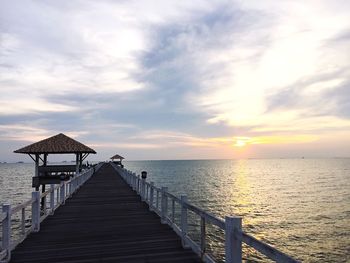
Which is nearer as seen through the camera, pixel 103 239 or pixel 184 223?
pixel 184 223

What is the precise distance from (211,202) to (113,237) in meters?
37.0

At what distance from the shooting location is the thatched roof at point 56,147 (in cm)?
2852

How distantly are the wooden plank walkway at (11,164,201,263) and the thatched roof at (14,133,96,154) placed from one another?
53.6 ft

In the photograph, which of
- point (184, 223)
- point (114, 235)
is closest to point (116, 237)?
point (114, 235)

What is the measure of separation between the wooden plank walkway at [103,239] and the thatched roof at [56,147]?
1633 cm

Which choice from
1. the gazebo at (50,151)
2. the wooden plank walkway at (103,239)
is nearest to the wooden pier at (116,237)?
the wooden plank walkway at (103,239)

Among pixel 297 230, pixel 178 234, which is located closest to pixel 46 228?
pixel 178 234

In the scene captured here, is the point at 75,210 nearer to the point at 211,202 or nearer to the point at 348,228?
the point at 348,228

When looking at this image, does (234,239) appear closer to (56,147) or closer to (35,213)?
(35,213)

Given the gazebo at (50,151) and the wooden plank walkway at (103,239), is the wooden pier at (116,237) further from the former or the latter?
the gazebo at (50,151)

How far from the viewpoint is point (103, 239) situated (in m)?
8.86

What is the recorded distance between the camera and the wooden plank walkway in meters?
7.28

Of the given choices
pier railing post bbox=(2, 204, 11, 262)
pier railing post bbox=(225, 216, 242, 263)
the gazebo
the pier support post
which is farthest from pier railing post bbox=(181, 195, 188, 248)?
the gazebo

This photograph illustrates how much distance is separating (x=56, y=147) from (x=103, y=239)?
884 inches
